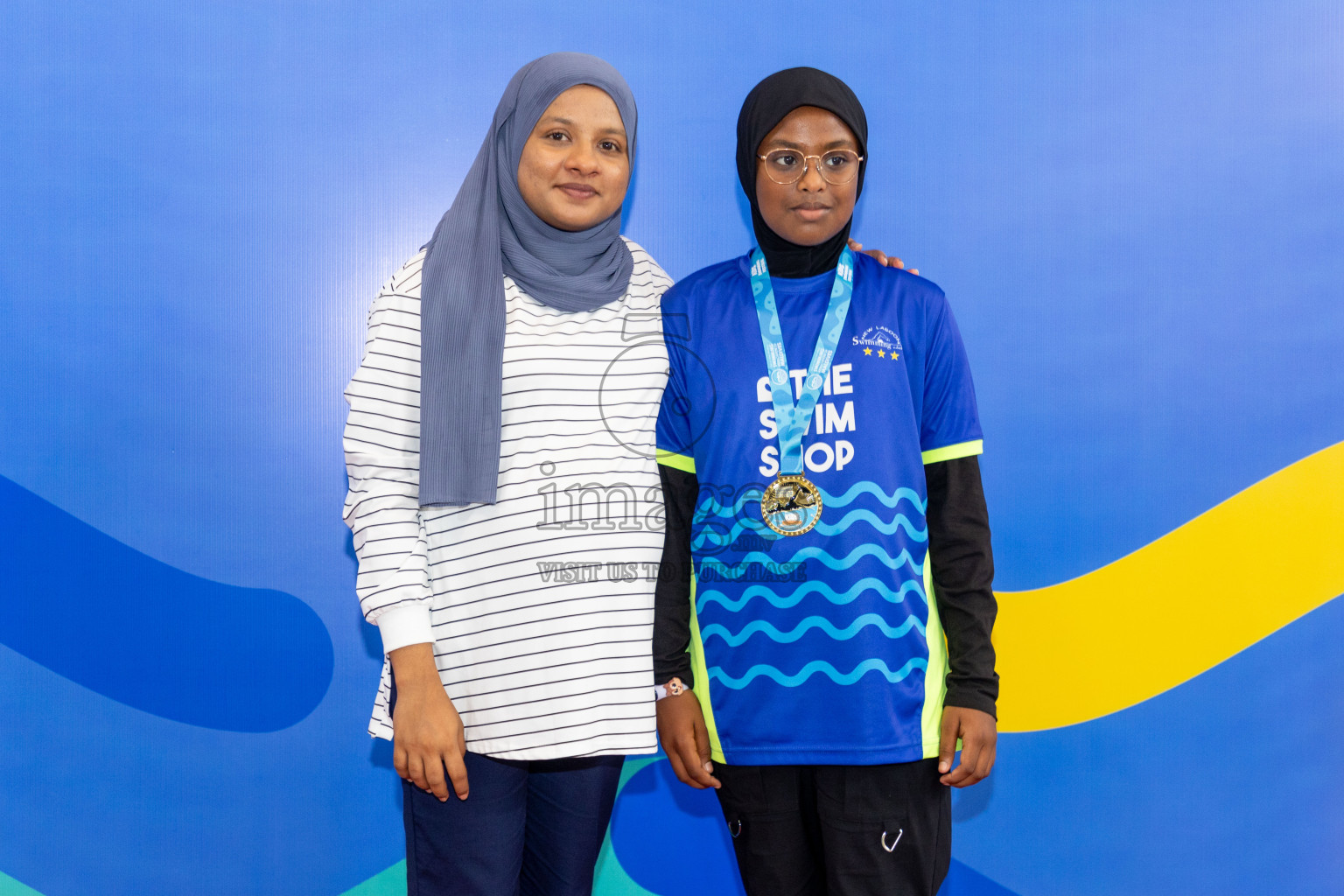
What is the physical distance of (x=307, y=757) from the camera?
208 centimetres

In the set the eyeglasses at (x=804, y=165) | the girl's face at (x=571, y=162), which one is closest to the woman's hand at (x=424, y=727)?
the girl's face at (x=571, y=162)

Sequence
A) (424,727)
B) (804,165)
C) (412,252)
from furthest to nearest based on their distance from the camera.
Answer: (412,252), (804,165), (424,727)

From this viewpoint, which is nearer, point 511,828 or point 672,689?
point 511,828

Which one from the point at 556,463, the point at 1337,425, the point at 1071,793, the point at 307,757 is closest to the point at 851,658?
the point at 556,463

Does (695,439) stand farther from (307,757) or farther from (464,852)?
(307,757)

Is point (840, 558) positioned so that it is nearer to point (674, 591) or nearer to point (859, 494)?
point (859, 494)

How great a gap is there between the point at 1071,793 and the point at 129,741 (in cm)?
221

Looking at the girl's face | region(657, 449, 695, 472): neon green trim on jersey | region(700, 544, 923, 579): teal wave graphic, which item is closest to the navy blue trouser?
region(700, 544, 923, 579): teal wave graphic

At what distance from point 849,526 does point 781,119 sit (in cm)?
69

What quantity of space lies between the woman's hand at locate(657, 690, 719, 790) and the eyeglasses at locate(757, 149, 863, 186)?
2.92 feet

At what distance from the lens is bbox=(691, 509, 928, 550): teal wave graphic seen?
1465mm

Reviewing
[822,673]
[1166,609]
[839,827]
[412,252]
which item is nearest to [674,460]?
[822,673]

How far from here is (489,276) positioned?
1.40 meters

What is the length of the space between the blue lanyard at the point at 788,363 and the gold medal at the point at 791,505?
2cm
